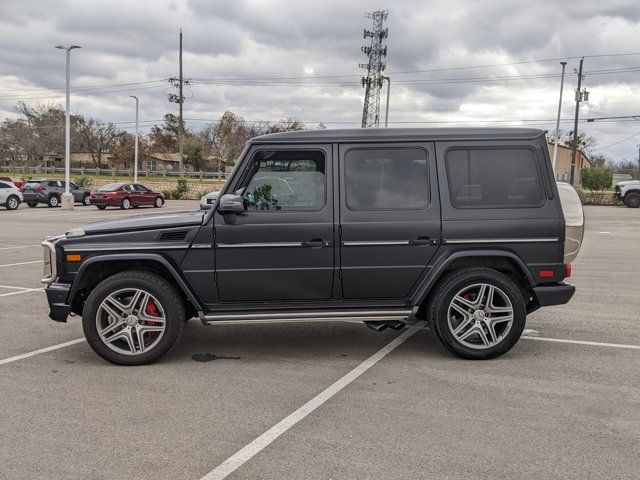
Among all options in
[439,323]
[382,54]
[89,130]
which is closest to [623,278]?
[439,323]

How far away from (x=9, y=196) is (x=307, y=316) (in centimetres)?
2994

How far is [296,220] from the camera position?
521 centimetres

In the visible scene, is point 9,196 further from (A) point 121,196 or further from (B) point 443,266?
(B) point 443,266

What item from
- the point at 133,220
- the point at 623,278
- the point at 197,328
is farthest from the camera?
the point at 623,278

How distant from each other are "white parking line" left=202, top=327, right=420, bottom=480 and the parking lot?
0.05 ft

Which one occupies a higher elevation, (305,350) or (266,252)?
(266,252)

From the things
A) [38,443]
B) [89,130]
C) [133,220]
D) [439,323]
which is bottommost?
[38,443]

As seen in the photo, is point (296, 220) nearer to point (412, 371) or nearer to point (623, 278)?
point (412, 371)

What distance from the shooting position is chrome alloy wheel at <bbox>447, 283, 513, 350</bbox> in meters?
5.30

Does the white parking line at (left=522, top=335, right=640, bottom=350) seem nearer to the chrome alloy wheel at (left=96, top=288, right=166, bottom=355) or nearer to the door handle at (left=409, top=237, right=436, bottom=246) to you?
the door handle at (left=409, top=237, right=436, bottom=246)

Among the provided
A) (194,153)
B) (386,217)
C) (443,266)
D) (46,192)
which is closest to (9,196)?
(46,192)

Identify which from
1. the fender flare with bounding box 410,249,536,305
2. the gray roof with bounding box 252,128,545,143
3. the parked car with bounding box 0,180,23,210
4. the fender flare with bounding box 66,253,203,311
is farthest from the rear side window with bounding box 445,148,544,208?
the parked car with bounding box 0,180,23,210

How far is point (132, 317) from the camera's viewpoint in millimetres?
5168

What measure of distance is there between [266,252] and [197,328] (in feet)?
6.57
